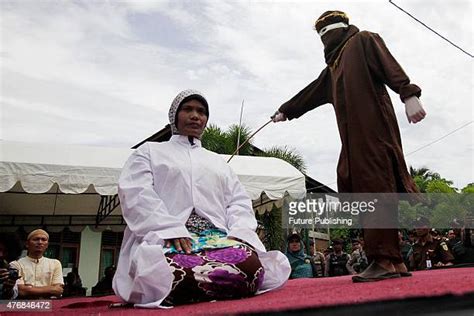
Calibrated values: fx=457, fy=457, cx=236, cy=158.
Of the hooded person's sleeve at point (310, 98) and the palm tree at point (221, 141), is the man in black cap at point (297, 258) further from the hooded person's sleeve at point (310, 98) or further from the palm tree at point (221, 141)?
the palm tree at point (221, 141)

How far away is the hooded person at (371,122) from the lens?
212cm

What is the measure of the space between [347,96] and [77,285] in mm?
6300

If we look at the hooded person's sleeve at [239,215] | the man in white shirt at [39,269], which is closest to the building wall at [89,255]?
the man in white shirt at [39,269]

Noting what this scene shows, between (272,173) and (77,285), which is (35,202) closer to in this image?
(77,285)

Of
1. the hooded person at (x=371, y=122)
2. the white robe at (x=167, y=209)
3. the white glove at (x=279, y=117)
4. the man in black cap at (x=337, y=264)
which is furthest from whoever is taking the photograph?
the man in black cap at (x=337, y=264)

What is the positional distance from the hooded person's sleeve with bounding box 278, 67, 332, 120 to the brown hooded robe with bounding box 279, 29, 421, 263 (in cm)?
24

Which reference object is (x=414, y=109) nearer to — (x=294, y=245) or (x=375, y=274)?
(x=375, y=274)

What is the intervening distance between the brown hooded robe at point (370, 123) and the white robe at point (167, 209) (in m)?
0.53

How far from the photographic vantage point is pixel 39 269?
348 centimetres

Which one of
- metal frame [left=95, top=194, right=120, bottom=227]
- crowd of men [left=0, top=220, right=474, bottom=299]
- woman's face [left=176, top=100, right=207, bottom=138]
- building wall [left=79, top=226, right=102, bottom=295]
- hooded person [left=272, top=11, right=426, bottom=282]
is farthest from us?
building wall [left=79, top=226, right=102, bottom=295]

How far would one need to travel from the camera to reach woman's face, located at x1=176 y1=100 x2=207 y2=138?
241 centimetres

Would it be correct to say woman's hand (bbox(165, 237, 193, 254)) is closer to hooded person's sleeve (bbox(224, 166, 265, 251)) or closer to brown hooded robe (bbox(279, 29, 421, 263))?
hooded person's sleeve (bbox(224, 166, 265, 251))

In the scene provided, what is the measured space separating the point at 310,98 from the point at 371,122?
28.2 inches

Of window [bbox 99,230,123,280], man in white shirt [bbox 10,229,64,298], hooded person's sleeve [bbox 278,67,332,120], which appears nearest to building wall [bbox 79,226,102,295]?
window [bbox 99,230,123,280]
